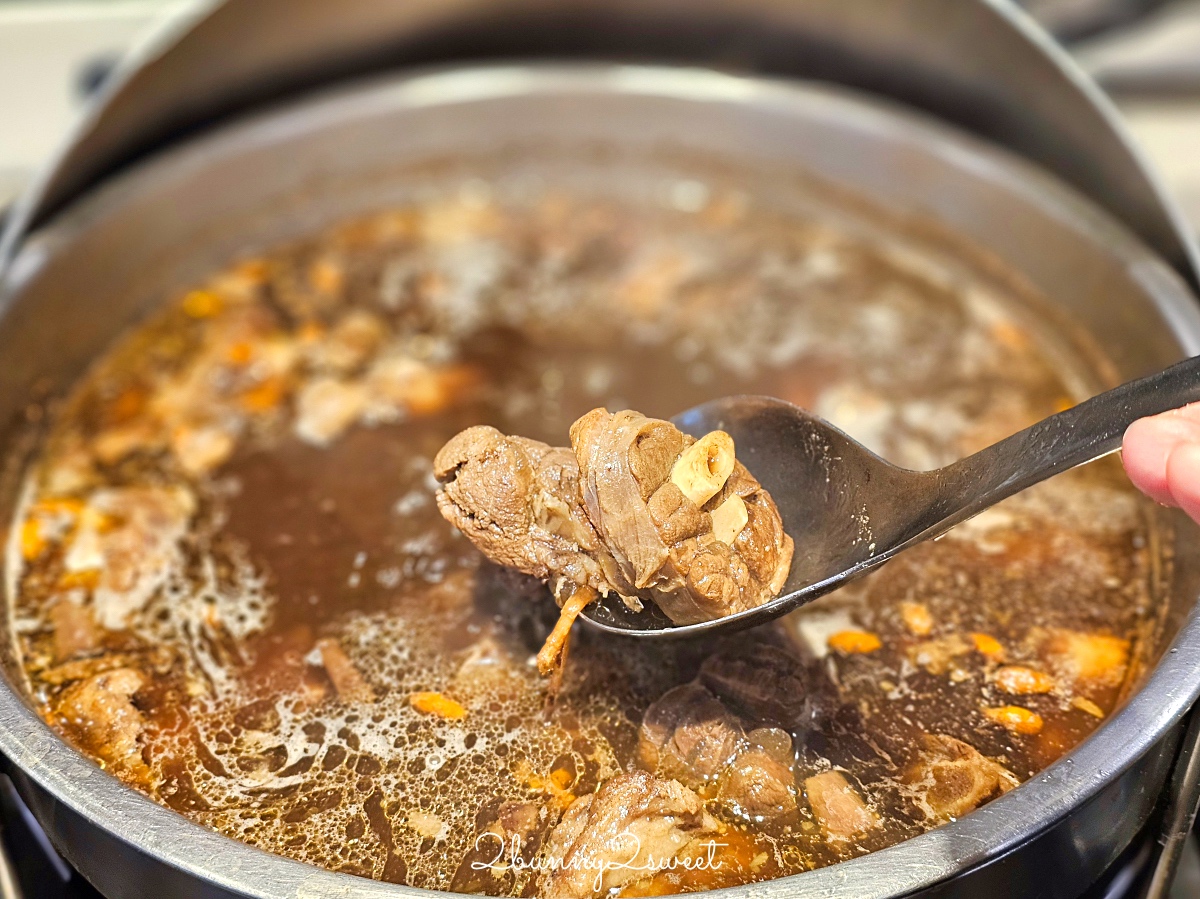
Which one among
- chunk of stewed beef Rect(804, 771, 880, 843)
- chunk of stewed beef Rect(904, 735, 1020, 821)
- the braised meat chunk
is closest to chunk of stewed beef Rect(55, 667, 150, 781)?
the braised meat chunk

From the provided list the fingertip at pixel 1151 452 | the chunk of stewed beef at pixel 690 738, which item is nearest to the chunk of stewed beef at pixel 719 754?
the chunk of stewed beef at pixel 690 738

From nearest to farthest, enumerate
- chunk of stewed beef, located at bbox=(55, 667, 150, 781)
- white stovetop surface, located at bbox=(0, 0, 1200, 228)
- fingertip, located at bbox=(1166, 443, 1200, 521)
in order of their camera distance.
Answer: fingertip, located at bbox=(1166, 443, 1200, 521), chunk of stewed beef, located at bbox=(55, 667, 150, 781), white stovetop surface, located at bbox=(0, 0, 1200, 228)

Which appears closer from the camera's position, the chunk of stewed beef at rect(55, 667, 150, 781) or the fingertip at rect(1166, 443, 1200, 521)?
the fingertip at rect(1166, 443, 1200, 521)

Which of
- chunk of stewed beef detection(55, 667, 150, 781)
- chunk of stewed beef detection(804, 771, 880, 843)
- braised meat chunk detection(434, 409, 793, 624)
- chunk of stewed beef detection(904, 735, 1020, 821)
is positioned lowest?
chunk of stewed beef detection(55, 667, 150, 781)

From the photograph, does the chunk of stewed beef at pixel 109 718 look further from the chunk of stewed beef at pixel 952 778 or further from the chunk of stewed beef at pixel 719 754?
the chunk of stewed beef at pixel 952 778

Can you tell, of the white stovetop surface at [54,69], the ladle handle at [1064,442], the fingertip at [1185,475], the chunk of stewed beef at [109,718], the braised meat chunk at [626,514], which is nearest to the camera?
the fingertip at [1185,475]

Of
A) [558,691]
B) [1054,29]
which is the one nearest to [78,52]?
[558,691]

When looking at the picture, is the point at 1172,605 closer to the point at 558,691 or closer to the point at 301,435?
the point at 558,691

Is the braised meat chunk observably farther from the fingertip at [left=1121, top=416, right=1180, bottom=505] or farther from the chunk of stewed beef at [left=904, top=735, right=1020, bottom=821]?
the fingertip at [left=1121, top=416, right=1180, bottom=505]
